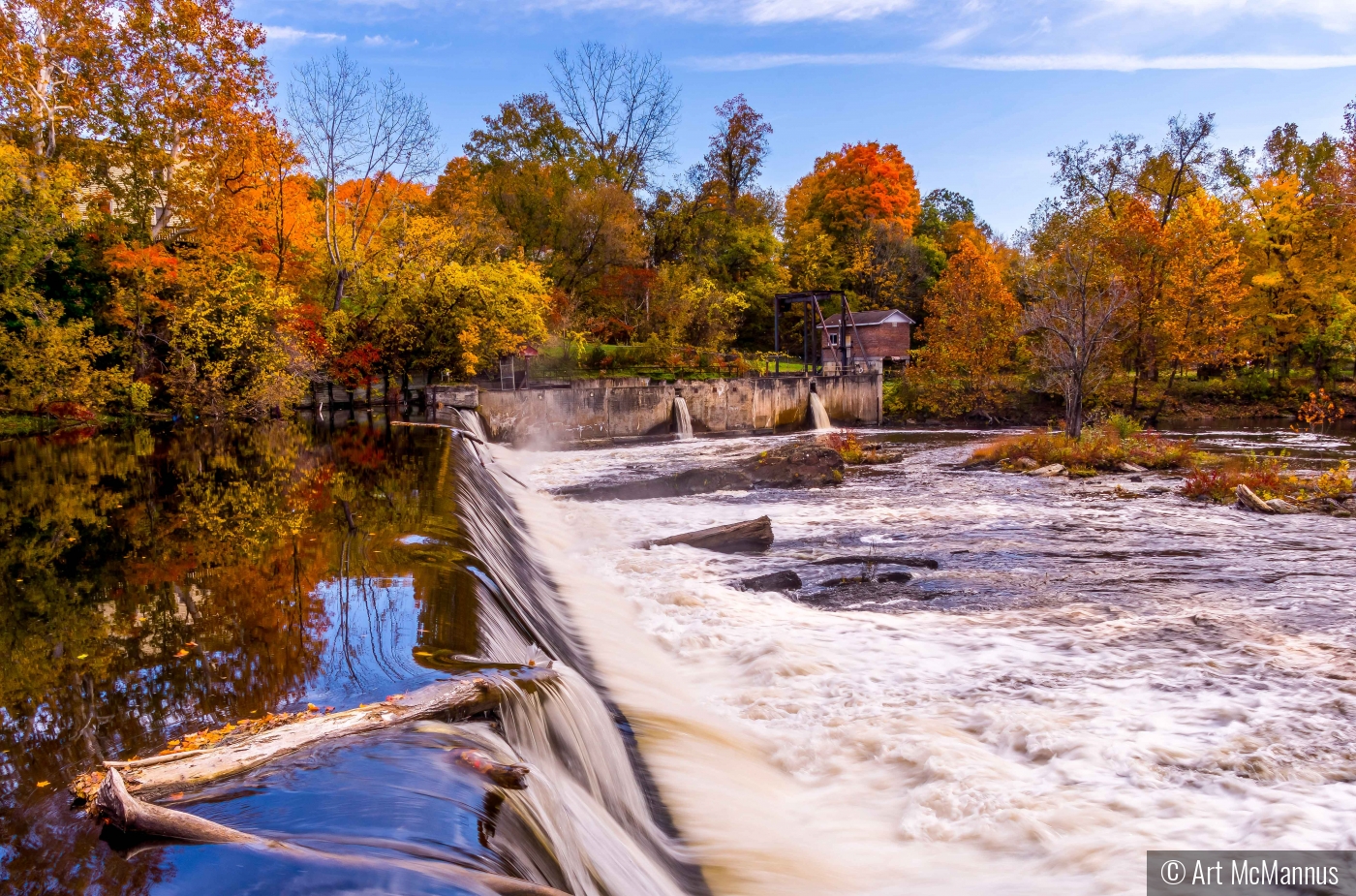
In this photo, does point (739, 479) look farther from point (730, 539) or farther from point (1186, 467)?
point (1186, 467)

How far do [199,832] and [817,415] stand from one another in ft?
104

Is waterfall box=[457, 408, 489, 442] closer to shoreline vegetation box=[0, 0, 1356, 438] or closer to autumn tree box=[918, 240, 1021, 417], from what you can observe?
shoreline vegetation box=[0, 0, 1356, 438]

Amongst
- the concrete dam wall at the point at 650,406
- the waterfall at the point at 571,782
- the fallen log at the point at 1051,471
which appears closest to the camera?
the waterfall at the point at 571,782

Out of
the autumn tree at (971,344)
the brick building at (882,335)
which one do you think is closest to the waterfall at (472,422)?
the autumn tree at (971,344)

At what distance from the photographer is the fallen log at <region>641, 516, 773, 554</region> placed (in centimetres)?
1182

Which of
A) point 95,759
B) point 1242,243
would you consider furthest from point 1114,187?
point 95,759

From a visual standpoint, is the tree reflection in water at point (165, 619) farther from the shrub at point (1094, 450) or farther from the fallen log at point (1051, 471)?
the shrub at point (1094, 450)

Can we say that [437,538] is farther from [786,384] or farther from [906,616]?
[786,384]

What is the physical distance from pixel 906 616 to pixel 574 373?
28.8 metres

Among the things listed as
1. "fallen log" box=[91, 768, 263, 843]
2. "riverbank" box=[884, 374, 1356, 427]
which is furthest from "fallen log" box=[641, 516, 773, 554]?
"riverbank" box=[884, 374, 1356, 427]

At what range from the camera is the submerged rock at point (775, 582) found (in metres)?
9.66

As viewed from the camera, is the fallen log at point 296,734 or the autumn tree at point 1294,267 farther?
the autumn tree at point 1294,267

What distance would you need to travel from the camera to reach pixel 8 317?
68.5 ft

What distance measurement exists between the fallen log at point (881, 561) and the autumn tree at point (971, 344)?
87.4 ft
